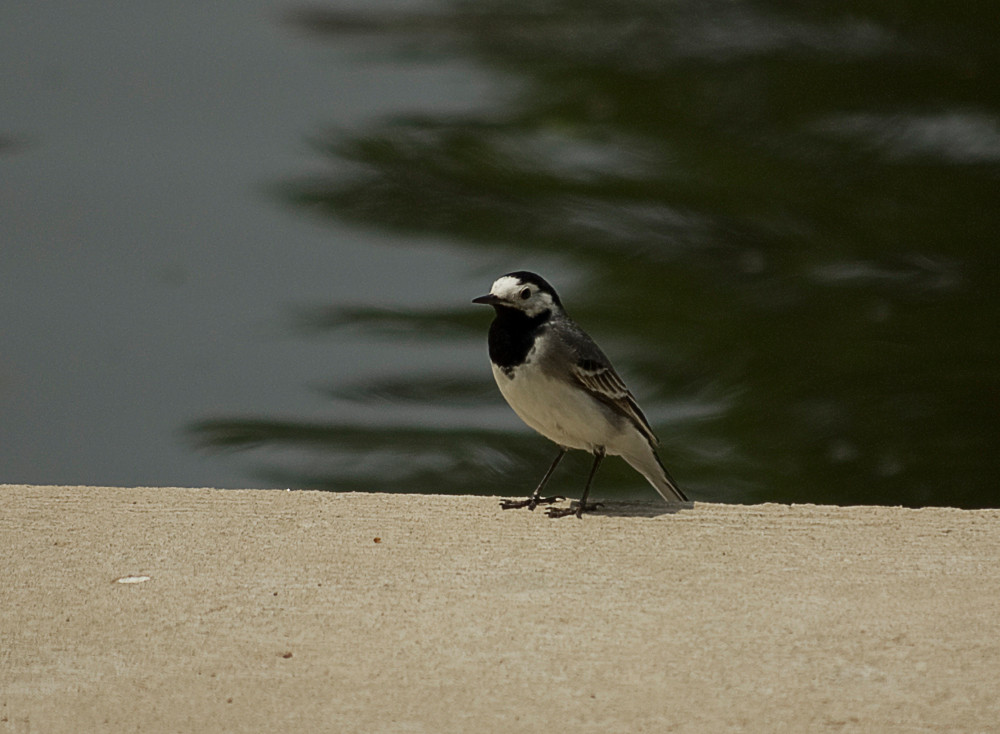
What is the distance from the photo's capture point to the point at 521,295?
4.37 metres

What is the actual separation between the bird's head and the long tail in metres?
0.58

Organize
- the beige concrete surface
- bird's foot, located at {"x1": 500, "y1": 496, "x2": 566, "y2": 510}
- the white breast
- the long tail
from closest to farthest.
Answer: the beige concrete surface → the white breast → bird's foot, located at {"x1": 500, "y1": 496, "x2": 566, "y2": 510} → the long tail

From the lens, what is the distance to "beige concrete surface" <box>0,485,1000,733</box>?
8.96ft

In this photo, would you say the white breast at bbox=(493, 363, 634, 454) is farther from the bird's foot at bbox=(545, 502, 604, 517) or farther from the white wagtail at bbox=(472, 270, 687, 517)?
the bird's foot at bbox=(545, 502, 604, 517)

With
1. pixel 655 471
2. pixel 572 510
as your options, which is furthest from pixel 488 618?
pixel 655 471

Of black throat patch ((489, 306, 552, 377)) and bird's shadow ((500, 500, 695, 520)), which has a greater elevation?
black throat patch ((489, 306, 552, 377))

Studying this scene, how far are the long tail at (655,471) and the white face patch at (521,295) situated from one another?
0.59 meters

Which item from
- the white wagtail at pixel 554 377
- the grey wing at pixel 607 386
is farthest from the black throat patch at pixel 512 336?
the grey wing at pixel 607 386

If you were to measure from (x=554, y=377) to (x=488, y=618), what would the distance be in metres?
1.21

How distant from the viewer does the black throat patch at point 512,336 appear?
169 inches

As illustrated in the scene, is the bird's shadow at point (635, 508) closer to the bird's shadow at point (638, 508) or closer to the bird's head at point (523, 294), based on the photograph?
the bird's shadow at point (638, 508)

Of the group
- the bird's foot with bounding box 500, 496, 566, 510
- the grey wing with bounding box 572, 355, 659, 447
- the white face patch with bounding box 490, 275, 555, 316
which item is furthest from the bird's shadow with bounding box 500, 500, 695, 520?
the white face patch with bounding box 490, 275, 555, 316

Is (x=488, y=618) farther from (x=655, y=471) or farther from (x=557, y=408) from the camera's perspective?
(x=655, y=471)

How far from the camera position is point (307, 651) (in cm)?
303
